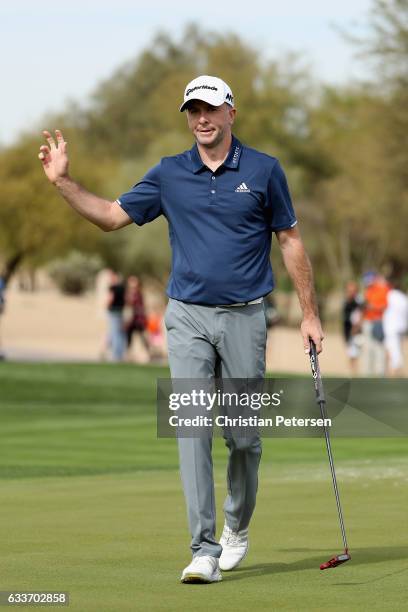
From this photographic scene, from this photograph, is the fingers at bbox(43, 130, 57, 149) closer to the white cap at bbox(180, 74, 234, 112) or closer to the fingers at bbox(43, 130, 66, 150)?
the fingers at bbox(43, 130, 66, 150)

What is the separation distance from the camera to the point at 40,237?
2721 inches

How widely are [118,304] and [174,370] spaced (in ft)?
92.6

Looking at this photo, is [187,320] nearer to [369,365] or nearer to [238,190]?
[238,190]

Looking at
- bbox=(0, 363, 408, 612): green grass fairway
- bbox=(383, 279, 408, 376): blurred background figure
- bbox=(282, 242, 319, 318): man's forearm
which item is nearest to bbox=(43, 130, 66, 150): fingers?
bbox=(282, 242, 319, 318): man's forearm

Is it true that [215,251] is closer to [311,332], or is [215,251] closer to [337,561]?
[311,332]

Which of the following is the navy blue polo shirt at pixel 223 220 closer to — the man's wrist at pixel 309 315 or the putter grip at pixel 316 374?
the man's wrist at pixel 309 315

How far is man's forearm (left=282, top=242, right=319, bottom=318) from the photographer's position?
765 cm

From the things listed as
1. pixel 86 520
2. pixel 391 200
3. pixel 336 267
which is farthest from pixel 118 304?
pixel 336 267

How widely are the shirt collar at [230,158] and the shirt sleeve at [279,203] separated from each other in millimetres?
184

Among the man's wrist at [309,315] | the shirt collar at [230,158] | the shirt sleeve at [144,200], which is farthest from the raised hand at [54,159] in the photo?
the man's wrist at [309,315]

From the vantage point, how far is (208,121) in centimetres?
748

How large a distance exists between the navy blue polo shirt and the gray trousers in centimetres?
9

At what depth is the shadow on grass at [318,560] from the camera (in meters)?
7.36

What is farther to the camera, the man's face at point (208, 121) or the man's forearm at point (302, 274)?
the man's forearm at point (302, 274)
